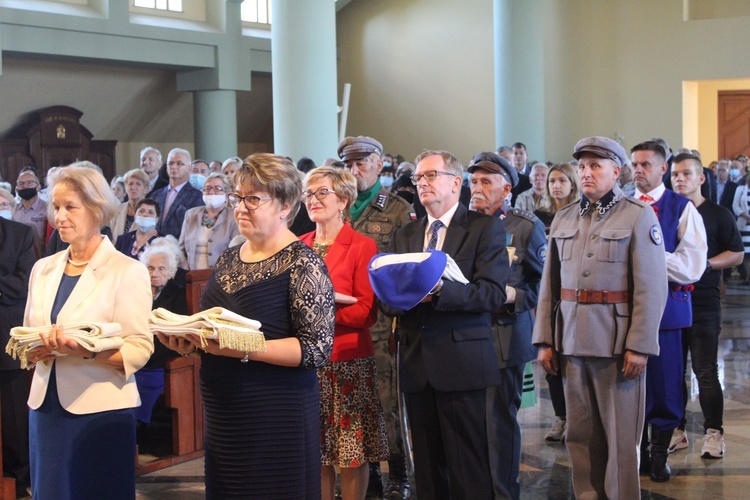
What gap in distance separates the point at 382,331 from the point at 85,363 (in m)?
→ 1.70

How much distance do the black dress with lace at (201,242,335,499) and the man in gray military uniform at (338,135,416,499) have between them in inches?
56.3

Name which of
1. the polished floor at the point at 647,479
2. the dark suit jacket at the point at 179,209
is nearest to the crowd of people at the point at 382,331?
the polished floor at the point at 647,479

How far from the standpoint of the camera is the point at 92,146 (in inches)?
635

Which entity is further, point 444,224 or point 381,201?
point 381,201

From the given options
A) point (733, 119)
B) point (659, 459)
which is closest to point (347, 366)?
point (659, 459)

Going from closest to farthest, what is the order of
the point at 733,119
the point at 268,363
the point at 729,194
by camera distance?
the point at 268,363 → the point at 729,194 → the point at 733,119

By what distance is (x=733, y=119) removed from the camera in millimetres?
17953

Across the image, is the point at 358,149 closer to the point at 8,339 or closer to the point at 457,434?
the point at 457,434

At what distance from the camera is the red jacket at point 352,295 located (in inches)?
152

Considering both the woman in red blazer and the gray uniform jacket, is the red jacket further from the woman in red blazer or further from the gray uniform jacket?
the gray uniform jacket

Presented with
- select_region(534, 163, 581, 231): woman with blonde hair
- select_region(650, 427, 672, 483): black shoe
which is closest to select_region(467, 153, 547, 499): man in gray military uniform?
select_region(650, 427, 672, 483): black shoe

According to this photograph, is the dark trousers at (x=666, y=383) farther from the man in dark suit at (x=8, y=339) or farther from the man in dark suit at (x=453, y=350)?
the man in dark suit at (x=8, y=339)

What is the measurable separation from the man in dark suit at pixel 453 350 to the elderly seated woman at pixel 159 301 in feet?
6.31

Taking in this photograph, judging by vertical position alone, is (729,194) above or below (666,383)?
above
